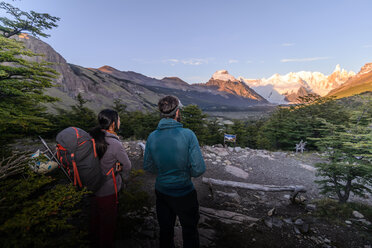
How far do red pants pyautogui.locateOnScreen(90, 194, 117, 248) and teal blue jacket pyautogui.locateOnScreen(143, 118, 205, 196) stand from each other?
0.85 meters

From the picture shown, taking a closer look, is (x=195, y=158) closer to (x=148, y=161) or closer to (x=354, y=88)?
(x=148, y=161)

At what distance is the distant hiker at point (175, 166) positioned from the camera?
184 cm

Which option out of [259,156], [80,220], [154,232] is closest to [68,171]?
[80,220]

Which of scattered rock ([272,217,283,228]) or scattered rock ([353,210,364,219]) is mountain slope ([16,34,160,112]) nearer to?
scattered rock ([272,217,283,228])

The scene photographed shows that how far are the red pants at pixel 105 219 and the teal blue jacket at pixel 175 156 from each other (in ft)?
2.78

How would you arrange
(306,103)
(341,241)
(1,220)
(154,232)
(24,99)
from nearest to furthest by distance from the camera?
(1,220)
(154,232)
(341,241)
(24,99)
(306,103)

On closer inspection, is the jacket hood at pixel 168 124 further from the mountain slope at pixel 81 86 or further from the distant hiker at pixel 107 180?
the mountain slope at pixel 81 86

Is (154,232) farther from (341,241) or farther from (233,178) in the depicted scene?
(233,178)

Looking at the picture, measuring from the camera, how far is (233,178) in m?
7.22

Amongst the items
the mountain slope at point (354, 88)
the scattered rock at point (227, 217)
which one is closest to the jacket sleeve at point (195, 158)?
the scattered rock at point (227, 217)

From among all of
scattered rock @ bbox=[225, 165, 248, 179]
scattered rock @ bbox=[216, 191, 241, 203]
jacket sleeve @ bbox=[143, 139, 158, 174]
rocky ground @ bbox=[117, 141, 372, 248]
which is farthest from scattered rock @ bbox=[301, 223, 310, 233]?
scattered rock @ bbox=[225, 165, 248, 179]

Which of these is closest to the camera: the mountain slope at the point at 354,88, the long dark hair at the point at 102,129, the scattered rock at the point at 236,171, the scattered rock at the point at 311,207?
the long dark hair at the point at 102,129

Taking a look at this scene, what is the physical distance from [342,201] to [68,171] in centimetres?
693

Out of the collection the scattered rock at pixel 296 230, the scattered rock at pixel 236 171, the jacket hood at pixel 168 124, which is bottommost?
the scattered rock at pixel 236 171
